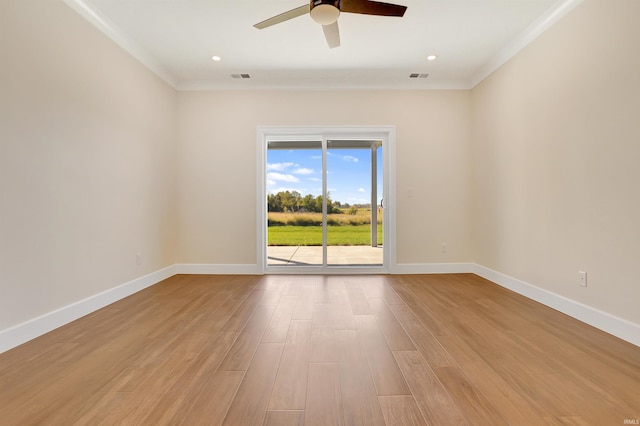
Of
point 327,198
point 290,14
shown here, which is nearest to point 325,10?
point 290,14

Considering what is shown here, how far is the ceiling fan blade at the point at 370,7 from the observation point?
2.21m

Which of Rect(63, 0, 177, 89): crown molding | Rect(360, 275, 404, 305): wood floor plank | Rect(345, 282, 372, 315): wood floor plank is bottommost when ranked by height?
Rect(360, 275, 404, 305): wood floor plank

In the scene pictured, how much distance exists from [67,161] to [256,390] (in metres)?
2.43

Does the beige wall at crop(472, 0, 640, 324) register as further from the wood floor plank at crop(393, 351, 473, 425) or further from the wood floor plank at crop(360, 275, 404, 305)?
the wood floor plank at crop(393, 351, 473, 425)

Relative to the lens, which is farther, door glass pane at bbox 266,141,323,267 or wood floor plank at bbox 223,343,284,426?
door glass pane at bbox 266,141,323,267

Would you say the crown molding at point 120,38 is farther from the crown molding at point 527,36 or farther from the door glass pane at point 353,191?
the crown molding at point 527,36

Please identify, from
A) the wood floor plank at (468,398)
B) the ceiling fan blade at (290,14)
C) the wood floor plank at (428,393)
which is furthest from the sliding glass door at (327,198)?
the wood floor plank at (468,398)

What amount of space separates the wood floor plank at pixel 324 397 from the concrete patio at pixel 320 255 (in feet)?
9.40

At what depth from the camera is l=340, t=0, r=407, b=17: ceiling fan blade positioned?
2.21 m

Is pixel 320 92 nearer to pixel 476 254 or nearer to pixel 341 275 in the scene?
pixel 341 275

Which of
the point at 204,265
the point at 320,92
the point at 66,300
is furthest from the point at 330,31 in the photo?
the point at 204,265

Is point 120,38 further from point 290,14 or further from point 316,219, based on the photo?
point 316,219

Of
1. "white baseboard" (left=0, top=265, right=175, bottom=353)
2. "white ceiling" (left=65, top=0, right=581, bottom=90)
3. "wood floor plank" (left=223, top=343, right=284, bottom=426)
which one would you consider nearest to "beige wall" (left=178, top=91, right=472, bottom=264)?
"white ceiling" (left=65, top=0, right=581, bottom=90)

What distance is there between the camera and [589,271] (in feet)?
8.07
